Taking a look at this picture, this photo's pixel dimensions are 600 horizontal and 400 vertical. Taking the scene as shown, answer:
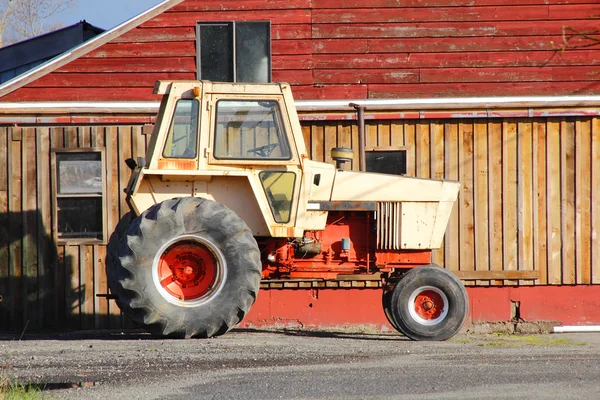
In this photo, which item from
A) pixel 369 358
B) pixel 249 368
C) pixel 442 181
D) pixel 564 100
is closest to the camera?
pixel 249 368

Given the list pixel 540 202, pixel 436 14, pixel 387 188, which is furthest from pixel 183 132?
pixel 540 202

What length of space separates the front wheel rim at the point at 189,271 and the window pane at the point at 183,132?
39.3 inches

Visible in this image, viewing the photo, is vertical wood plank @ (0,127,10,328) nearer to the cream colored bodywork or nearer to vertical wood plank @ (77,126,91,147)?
vertical wood plank @ (77,126,91,147)

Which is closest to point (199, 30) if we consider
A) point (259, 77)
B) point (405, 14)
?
point (259, 77)

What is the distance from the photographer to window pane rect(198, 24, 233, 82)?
44.6 feet

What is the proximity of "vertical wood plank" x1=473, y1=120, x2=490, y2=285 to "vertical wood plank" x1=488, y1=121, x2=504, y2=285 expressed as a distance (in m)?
0.06

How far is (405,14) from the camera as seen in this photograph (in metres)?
13.3

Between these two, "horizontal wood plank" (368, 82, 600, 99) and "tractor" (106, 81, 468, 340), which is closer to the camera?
"tractor" (106, 81, 468, 340)

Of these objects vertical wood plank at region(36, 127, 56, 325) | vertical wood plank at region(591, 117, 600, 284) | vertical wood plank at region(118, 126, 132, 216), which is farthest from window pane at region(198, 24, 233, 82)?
vertical wood plank at region(591, 117, 600, 284)

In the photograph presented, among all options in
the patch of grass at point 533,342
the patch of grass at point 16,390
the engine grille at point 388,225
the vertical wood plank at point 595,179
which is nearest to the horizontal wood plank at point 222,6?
the engine grille at point 388,225

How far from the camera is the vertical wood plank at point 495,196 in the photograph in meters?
13.0

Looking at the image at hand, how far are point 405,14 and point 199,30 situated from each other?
3072 mm

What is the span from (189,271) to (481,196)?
17.0 feet

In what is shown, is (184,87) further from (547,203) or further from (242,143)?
(547,203)
